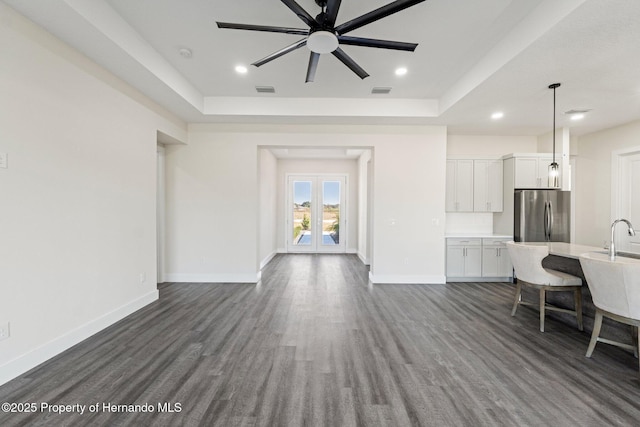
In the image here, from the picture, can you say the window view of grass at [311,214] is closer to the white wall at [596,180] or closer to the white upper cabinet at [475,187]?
the white upper cabinet at [475,187]

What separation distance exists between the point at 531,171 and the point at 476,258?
75.1 inches

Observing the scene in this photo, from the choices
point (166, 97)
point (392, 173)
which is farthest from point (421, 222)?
point (166, 97)

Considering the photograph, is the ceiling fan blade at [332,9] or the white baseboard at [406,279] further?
the white baseboard at [406,279]

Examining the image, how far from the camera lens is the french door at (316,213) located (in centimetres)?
819

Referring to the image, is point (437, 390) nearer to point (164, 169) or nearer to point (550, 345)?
point (550, 345)

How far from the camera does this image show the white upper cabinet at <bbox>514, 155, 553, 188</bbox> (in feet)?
16.5

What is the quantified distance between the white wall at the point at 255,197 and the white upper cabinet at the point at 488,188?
885 millimetres

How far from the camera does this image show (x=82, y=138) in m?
2.78

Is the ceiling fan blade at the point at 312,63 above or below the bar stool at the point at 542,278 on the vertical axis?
above

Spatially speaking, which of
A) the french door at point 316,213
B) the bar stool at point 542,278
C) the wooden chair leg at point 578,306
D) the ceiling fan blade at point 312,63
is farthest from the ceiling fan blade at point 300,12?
the french door at point 316,213

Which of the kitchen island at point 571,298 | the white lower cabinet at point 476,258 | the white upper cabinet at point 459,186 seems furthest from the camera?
the white upper cabinet at point 459,186

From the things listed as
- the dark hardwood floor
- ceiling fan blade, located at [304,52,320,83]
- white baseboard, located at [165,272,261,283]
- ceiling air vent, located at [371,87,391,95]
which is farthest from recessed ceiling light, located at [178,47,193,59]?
white baseboard, located at [165,272,261,283]

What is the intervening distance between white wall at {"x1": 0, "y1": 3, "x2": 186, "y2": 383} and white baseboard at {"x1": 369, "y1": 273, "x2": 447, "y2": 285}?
12.4 feet

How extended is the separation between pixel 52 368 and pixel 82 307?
621mm
